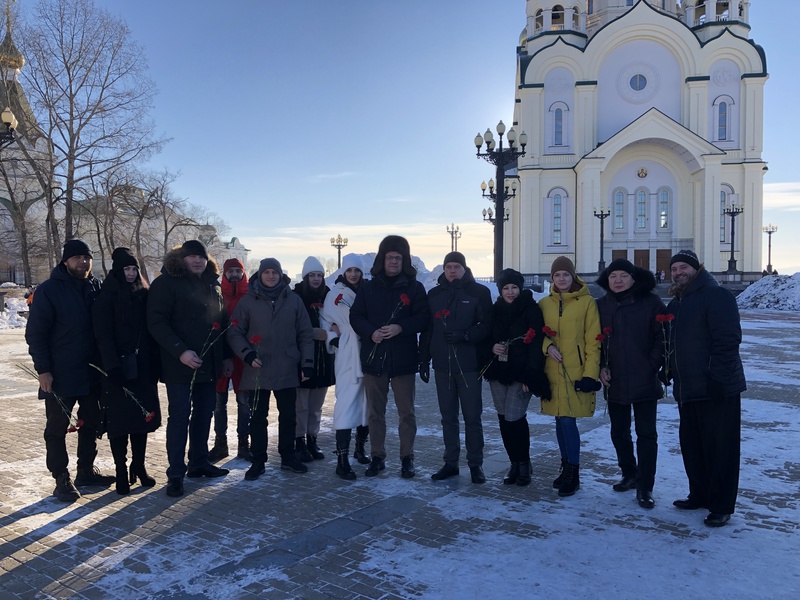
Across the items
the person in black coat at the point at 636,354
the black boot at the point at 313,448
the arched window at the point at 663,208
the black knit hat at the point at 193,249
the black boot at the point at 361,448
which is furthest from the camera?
the arched window at the point at 663,208

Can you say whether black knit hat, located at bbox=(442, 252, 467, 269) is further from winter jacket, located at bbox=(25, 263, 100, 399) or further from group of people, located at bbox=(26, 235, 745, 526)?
A: winter jacket, located at bbox=(25, 263, 100, 399)

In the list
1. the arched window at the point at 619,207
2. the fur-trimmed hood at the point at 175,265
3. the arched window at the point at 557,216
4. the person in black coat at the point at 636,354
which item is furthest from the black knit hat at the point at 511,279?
the arched window at the point at 619,207

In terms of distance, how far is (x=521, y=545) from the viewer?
410 centimetres

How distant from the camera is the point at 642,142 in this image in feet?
135

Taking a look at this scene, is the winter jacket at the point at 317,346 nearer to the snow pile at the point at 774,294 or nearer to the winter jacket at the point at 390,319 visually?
the winter jacket at the point at 390,319

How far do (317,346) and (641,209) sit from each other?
135ft

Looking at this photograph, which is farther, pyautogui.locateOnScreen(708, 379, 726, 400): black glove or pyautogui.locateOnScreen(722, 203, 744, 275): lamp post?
pyautogui.locateOnScreen(722, 203, 744, 275): lamp post

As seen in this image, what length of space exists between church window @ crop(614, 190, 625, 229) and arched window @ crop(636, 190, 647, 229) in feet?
3.23

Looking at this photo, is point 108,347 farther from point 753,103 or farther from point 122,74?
point 753,103

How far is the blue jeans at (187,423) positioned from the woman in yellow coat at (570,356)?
9.76 feet

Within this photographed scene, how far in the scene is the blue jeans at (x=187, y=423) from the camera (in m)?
5.28

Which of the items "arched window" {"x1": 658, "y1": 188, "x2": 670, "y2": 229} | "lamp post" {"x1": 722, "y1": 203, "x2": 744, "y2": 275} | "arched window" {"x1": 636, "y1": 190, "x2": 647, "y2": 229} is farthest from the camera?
"arched window" {"x1": 636, "y1": 190, "x2": 647, "y2": 229}

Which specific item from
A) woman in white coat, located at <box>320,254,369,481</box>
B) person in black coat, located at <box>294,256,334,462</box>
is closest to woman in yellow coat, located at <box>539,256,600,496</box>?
woman in white coat, located at <box>320,254,369,481</box>

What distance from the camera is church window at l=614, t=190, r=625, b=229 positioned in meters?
42.6
